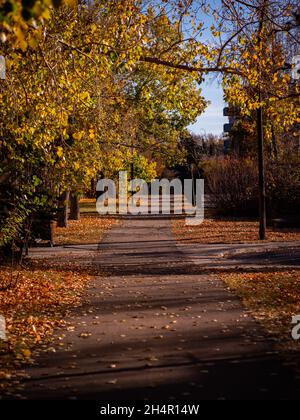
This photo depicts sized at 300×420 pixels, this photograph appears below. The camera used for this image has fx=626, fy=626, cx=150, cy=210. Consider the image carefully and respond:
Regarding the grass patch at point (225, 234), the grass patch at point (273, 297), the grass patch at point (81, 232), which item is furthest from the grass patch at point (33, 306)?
the grass patch at point (225, 234)

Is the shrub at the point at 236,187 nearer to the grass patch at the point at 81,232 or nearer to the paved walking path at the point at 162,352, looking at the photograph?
the grass patch at the point at 81,232

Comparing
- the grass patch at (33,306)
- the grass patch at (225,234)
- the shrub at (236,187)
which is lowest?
the grass patch at (33,306)

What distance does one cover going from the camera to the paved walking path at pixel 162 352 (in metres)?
5.89

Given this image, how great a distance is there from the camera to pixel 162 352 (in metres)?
7.34

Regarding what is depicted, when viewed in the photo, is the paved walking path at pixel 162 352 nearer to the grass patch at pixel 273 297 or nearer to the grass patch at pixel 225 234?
the grass patch at pixel 273 297

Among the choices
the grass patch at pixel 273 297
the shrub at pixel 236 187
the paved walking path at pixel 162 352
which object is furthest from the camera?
the shrub at pixel 236 187

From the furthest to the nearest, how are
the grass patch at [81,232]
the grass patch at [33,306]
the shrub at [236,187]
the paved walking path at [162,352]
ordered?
the shrub at [236,187] → the grass patch at [81,232] → the grass patch at [33,306] → the paved walking path at [162,352]

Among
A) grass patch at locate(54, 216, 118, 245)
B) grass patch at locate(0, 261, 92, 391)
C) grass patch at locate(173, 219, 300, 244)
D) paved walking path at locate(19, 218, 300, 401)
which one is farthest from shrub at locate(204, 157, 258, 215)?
paved walking path at locate(19, 218, 300, 401)

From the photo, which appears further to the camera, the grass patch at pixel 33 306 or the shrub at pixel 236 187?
the shrub at pixel 236 187

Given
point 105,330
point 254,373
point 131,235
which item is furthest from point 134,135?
point 254,373

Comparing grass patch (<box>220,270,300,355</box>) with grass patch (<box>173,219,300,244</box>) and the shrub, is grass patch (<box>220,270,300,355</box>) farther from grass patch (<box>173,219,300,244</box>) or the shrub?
the shrub

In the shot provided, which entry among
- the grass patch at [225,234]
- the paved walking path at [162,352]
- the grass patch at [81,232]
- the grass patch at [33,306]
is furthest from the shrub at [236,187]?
the paved walking path at [162,352]

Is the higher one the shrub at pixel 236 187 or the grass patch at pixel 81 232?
the shrub at pixel 236 187

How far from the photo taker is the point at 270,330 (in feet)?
27.9
